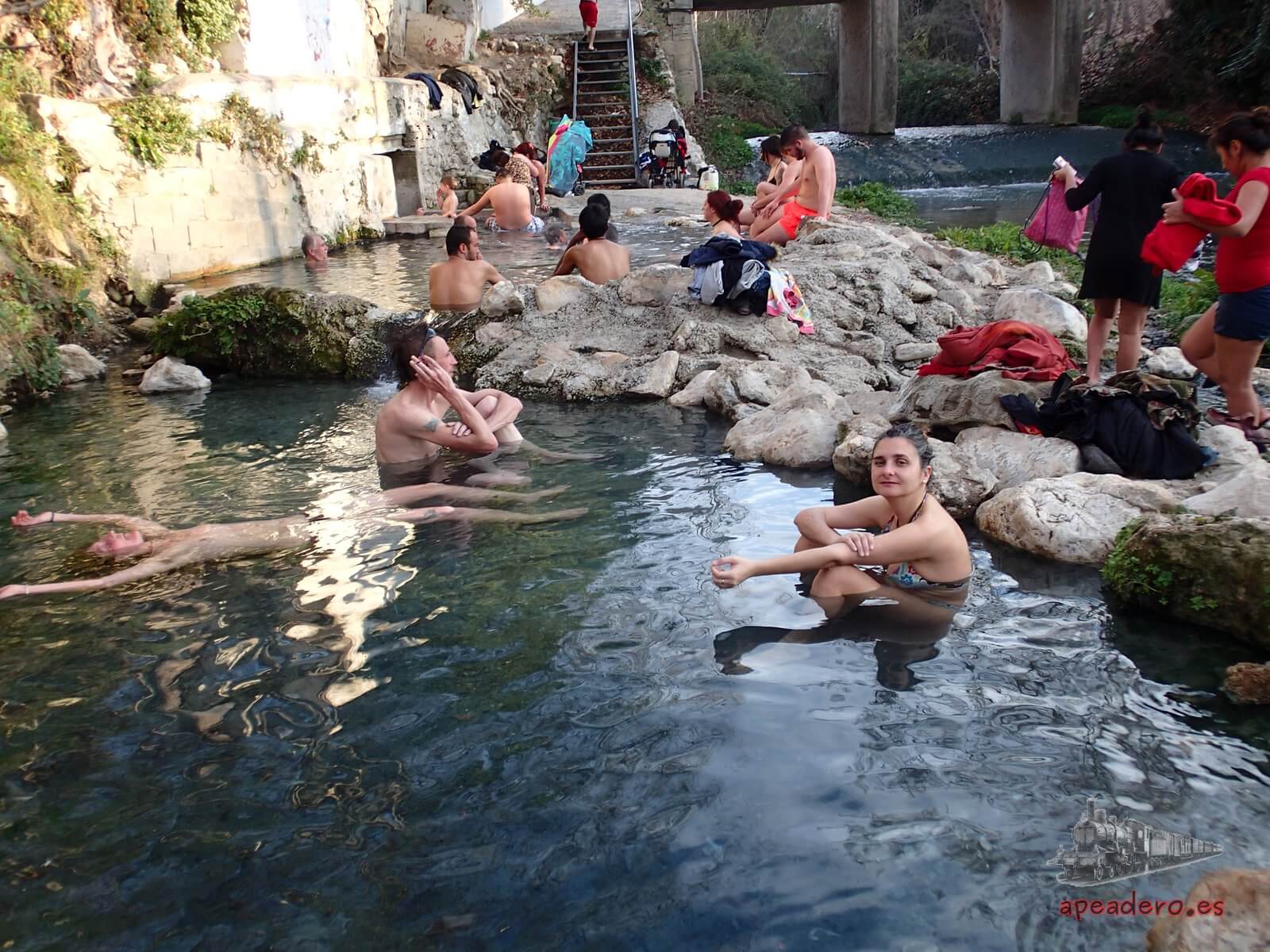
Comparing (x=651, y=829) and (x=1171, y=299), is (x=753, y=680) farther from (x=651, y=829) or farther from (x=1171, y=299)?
(x=1171, y=299)

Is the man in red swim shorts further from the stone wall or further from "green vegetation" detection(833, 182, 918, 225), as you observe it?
"green vegetation" detection(833, 182, 918, 225)

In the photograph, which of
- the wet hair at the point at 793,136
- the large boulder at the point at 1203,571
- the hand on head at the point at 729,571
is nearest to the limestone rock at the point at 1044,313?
the wet hair at the point at 793,136

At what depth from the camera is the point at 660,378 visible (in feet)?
27.4

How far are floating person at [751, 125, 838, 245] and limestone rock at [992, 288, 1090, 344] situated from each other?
2812 millimetres

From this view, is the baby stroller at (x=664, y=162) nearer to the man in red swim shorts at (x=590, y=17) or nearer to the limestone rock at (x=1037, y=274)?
the man in red swim shorts at (x=590, y=17)

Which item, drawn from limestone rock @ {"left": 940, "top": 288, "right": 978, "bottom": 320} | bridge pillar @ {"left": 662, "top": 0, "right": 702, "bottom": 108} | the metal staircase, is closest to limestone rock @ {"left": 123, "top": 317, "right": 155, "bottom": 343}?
limestone rock @ {"left": 940, "top": 288, "right": 978, "bottom": 320}

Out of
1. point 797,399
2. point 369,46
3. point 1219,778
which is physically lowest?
point 1219,778

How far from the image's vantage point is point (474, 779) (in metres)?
3.48

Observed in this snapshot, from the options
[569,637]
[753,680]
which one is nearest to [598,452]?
[569,637]

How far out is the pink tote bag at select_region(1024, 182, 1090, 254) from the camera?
8.04m

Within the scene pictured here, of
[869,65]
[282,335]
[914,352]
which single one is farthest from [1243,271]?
[869,65]

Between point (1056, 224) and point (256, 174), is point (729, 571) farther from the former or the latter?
point (256, 174)

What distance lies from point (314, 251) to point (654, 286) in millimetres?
5557

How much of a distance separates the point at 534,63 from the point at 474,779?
22048mm
